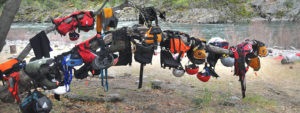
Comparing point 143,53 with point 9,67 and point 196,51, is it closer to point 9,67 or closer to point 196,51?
point 196,51

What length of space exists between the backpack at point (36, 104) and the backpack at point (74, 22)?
1.09 metres

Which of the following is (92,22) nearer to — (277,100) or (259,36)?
(277,100)

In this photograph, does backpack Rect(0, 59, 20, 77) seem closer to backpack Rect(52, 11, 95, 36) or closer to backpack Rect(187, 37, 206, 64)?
backpack Rect(52, 11, 95, 36)

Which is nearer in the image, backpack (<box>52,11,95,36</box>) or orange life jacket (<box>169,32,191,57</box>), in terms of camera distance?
backpack (<box>52,11,95,36</box>)

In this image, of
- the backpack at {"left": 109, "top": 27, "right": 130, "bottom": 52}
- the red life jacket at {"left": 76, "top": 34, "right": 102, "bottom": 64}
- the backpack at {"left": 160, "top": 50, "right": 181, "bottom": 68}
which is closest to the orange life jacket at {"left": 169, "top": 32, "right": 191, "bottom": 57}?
the backpack at {"left": 160, "top": 50, "right": 181, "bottom": 68}

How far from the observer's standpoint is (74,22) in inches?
152

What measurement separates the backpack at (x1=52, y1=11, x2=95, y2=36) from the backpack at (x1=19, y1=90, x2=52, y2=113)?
109 centimetres

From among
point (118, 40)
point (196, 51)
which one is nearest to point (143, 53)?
point (118, 40)

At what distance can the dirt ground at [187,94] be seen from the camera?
4688 millimetres

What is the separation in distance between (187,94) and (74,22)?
128 inches

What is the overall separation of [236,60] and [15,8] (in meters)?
4.28

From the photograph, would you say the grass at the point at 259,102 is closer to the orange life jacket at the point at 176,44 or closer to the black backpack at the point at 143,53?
the orange life jacket at the point at 176,44

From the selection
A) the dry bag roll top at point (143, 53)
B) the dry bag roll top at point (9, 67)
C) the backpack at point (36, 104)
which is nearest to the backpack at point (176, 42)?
the dry bag roll top at point (143, 53)

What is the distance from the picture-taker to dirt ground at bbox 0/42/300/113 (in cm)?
469
